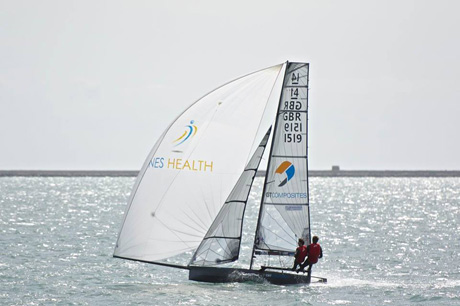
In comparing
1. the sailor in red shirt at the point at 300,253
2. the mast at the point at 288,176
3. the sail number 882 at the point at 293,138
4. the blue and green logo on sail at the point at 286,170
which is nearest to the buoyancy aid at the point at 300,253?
the sailor in red shirt at the point at 300,253

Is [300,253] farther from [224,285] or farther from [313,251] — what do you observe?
[224,285]

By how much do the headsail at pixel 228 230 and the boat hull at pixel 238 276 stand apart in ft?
0.83

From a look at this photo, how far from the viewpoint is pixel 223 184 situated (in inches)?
979

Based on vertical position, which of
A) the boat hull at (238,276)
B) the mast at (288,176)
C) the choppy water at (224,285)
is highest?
the mast at (288,176)

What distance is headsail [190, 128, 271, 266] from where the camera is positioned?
24.9 meters

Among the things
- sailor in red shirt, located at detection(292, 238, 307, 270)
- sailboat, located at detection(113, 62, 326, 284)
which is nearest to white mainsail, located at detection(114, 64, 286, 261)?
sailboat, located at detection(113, 62, 326, 284)

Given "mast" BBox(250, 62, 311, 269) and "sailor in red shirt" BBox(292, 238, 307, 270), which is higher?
"mast" BBox(250, 62, 311, 269)

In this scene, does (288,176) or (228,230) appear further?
(288,176)

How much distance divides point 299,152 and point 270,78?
203 centimetres

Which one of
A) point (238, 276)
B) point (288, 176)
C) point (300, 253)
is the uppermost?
point (288, 176)

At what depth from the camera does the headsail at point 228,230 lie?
81.6 feet

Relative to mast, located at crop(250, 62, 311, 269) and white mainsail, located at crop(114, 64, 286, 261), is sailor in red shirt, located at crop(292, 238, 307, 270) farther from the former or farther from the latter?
white mainsail, located at crop(114, 64, 286, 261)

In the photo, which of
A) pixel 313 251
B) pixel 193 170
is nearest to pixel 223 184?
pixel 193 170

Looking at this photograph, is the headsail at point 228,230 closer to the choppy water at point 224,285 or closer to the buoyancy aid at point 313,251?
the choppy water at point 224,285
